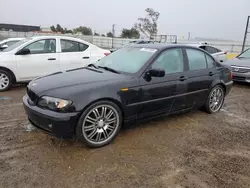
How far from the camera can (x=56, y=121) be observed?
2789 millimetres

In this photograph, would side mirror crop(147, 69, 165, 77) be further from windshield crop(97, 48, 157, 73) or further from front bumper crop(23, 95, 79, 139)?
front bumper crop(23, 95, 79, 139)

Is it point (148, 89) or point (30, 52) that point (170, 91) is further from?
point (30, 52)

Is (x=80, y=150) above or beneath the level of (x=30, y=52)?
beneath

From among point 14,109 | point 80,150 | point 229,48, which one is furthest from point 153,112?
point 229,48

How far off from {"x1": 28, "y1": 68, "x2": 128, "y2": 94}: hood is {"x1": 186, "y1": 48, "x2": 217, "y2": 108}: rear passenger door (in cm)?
145

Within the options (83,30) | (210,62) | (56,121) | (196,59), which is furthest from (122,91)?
(83,30)

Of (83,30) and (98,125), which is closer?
(98,125)

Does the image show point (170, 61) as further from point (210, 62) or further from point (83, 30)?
point (83, 30)

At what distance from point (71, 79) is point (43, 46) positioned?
3.69 m

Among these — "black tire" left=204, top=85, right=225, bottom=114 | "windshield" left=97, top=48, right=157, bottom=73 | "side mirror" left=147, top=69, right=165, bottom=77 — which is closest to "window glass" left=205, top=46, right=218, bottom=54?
"black tire" left=204, top=85, right=225, bottom=114

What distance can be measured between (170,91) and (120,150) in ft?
4.47

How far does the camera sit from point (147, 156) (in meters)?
3.03

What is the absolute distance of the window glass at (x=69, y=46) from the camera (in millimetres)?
6625

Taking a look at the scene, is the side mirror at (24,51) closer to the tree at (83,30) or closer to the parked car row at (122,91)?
the parked car row at (122,91)
